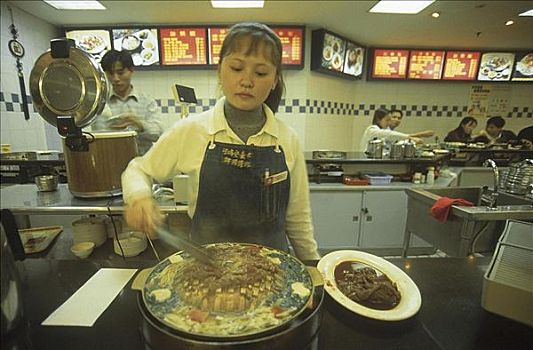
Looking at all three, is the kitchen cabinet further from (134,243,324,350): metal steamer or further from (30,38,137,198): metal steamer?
(134,243,324,350): metal steamer

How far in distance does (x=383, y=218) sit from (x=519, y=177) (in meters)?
1.92

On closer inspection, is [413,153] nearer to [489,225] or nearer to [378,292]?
[489,225]

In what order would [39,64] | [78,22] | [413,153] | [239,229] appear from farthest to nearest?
[78,22] < [413,153] < [239,229] < [39,64]

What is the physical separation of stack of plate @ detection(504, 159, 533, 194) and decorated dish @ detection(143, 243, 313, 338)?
1.10 metres

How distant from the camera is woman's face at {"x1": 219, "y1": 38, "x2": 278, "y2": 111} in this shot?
3.32 ft

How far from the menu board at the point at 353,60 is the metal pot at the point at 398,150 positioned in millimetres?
2028

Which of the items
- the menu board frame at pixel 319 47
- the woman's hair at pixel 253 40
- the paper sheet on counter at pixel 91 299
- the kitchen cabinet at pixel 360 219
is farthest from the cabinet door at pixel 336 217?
the paper sheet on counter at pixel 91 299

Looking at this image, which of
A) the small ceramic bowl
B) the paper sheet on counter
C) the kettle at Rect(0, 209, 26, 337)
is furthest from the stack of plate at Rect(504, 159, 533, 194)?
the small ceramic bowl

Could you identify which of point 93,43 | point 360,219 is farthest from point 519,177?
point 93,43

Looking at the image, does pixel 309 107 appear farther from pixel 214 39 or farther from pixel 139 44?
pixel 139 44

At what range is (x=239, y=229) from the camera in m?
1.16

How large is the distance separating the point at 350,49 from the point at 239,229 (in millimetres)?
4465

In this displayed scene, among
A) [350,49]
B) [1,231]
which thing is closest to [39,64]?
[1,231]

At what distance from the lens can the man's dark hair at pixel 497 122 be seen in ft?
3.60
